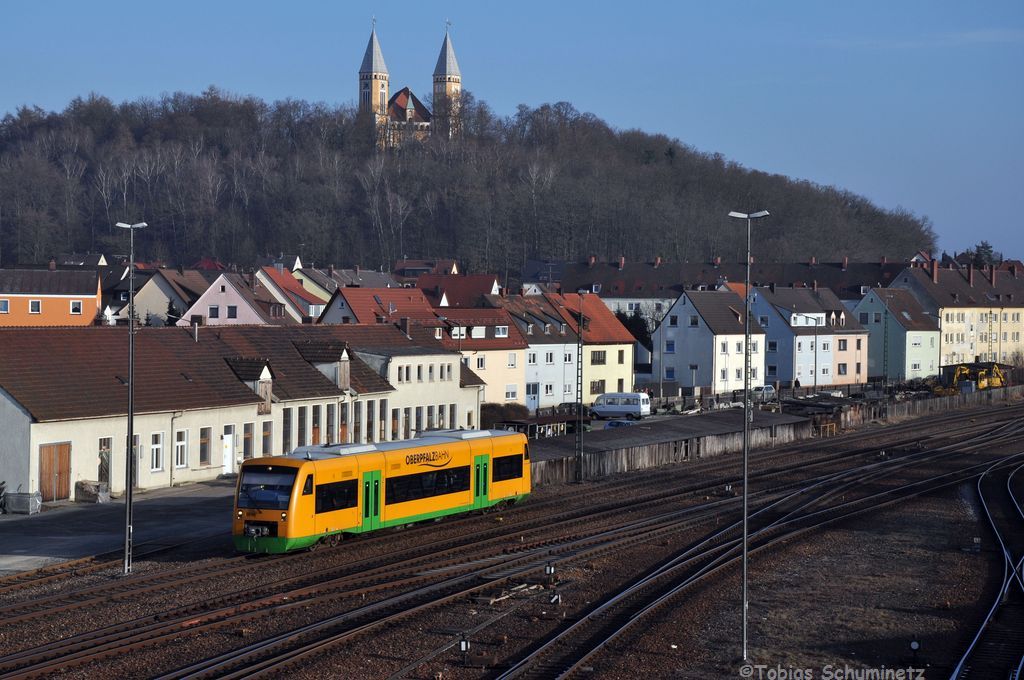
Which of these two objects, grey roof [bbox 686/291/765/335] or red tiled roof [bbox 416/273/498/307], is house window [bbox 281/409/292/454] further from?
red tiled roof [bbox 416/273/498/307]

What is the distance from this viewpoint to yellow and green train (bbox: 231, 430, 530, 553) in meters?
27.2

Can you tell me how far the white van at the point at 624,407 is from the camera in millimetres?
70875

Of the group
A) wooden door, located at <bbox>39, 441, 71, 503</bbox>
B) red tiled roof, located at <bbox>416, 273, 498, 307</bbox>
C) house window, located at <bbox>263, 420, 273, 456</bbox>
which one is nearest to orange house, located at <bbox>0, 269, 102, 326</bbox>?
red tiled roof, located at <bbox>416, 273, 498, 307</bbox>

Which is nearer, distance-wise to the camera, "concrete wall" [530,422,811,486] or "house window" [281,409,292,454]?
"concrete wall" [530,422,811,486]

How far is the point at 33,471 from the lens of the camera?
1384 inches

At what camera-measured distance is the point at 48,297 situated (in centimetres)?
8350

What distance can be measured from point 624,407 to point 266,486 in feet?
149

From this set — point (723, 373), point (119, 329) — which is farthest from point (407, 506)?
point (723, 373)

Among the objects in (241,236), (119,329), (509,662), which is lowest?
(509,662)

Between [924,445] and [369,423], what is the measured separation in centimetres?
2726

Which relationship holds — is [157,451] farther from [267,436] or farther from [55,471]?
[267,436]

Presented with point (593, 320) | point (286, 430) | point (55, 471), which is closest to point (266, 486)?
point (55, 471)

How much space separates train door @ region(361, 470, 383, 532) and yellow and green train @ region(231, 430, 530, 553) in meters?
0.01

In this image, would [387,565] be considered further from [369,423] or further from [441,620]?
[369,423]
